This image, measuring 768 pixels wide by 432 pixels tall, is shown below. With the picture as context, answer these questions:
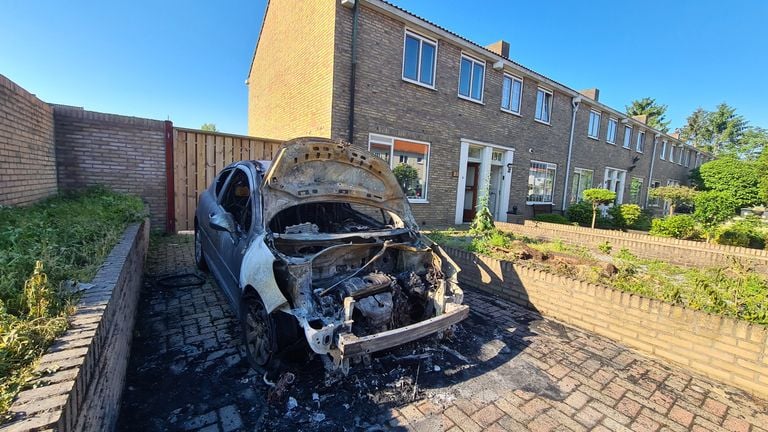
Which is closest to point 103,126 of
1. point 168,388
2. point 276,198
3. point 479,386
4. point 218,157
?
point 218,157

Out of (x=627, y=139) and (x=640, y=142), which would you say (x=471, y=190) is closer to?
(x=627, y=139)

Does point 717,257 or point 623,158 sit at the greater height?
point 623,158

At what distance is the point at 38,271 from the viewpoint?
2.14 m

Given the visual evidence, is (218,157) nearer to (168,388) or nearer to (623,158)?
(168,388)

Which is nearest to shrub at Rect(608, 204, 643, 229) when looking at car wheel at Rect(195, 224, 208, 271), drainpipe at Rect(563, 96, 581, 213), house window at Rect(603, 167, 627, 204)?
drainpipe at Rect(563, 96, 581, 213)

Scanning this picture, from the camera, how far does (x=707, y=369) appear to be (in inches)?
133

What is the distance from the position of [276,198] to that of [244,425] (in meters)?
1.90

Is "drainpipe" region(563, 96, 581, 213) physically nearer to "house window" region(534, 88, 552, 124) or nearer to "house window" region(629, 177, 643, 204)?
"house window" region(534, 88, 552, 124)

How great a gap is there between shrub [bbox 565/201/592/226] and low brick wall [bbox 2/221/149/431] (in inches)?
566

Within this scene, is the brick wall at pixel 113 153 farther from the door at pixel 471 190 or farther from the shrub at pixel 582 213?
the shrub at pixel 582 213

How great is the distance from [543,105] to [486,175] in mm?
4726

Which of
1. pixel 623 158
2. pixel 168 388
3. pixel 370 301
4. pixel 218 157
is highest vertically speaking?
pixel 623 158

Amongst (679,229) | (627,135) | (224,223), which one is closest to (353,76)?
(224,223)

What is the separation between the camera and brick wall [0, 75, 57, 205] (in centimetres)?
437
